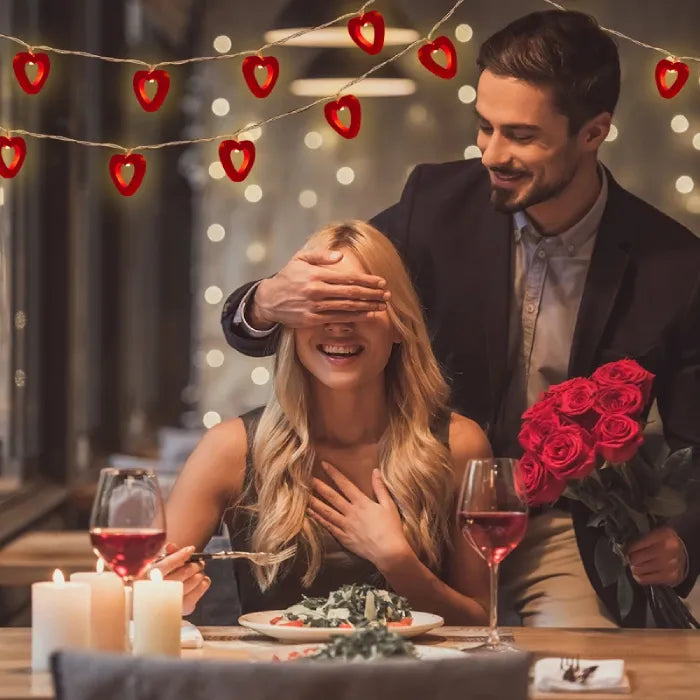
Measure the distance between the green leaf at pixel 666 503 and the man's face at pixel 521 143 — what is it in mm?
872

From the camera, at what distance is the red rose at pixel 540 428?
2.04m

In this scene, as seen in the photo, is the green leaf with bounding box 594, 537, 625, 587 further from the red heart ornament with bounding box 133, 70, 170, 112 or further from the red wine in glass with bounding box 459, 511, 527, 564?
the red heart ornament with bounding box 133, 70, 170, 112

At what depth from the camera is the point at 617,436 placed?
2006 millimetres

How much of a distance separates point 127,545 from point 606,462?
0.74 m

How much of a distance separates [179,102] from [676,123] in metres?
1.77

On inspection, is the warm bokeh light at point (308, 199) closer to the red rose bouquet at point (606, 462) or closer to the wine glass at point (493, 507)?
the red rose bouquet at point (606, 462)

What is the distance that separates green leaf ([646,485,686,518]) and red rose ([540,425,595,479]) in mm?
162

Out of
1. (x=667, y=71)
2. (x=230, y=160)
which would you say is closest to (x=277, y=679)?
(x=230, y=160)

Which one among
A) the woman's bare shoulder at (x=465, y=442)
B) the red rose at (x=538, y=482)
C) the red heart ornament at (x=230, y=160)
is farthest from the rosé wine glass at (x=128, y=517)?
the red heart ornament at (x=230, y=160)

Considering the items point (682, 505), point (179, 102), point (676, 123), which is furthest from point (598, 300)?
point (179, 102)

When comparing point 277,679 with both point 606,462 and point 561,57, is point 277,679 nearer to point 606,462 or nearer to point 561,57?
point 606,462

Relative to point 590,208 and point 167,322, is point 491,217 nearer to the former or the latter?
point 590,208

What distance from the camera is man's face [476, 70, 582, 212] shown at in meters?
2.86

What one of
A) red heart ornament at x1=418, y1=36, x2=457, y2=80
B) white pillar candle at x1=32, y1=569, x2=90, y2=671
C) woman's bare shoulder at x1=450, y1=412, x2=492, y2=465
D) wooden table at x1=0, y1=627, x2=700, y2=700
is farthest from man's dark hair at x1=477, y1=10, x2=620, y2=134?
white pillar candle at x1=32, y1=569, x2=90, y2=671
